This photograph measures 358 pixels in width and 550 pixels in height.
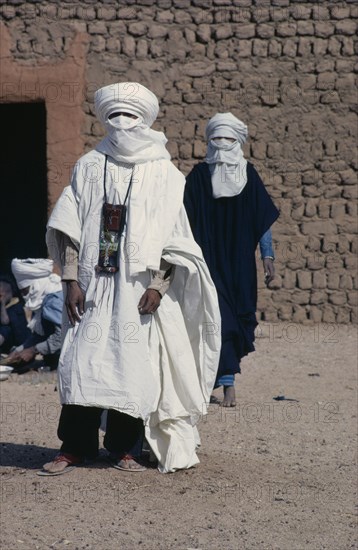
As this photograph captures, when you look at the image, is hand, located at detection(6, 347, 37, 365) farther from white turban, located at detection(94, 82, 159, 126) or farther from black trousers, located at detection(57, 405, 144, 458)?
white turban, located at detection(94, 82, 159, 126)

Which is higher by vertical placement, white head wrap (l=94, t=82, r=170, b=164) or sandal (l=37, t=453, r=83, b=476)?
white head wrap (l=94, t=82, r=170, b=164)

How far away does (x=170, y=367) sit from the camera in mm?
5059

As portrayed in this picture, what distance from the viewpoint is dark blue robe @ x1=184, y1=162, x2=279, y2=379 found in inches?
269

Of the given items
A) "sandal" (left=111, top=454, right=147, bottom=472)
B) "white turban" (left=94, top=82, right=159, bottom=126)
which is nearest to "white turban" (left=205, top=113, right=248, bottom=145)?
"white turban" (left=94, top=82, right=159, bottom=126)

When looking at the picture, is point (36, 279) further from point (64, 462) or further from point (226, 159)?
point (64, 462)

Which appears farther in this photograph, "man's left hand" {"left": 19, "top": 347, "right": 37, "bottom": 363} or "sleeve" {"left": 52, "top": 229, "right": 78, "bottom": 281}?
"man's left hand" {"left": 19, "top": 347, "right": 37, "bottom": 363}

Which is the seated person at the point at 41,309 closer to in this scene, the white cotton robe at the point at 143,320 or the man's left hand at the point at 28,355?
the man's left hand at the point at 28,355

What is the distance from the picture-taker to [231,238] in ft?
22.6

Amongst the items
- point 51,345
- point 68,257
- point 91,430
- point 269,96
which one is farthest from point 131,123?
point 269,96

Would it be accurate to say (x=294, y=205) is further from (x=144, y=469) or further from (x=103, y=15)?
(x=144, y=469)

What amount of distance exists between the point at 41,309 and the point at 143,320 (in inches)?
124

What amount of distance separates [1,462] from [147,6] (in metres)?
5.29

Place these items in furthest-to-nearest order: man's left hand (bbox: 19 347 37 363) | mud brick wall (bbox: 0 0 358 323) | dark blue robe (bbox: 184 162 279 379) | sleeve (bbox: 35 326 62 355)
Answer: mud brick wall (bbox: 0 0 358 323) → man's left hand (bbox: 19 347 37 363) → sleeve (bbox: 35 326 62 355) → dark blue robe (bbox: 184 162 279 379)

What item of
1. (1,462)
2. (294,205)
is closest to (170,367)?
(1,462)
